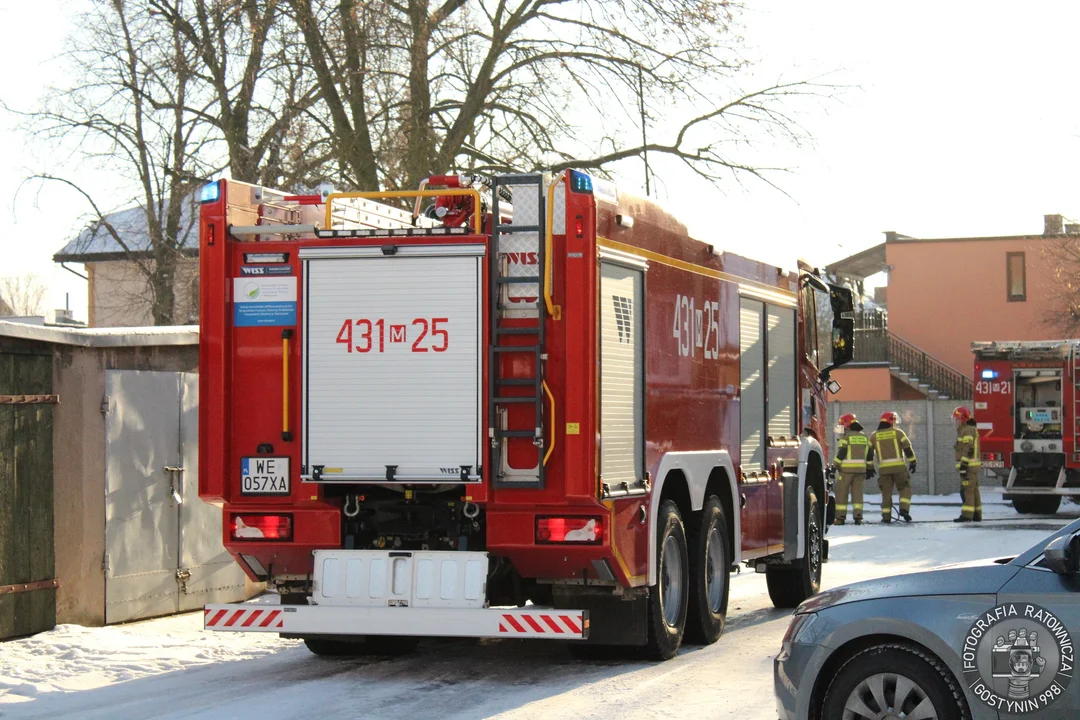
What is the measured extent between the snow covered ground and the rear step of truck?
0.37 m

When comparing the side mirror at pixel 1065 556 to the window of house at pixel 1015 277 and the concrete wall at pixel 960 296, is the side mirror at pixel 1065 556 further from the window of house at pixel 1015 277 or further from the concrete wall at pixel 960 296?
the window of house at pixel 1015 277

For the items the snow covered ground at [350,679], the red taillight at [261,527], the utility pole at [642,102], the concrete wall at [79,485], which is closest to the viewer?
the snow covered ground at [350,679]

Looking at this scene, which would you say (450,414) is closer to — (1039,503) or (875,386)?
(1039,503)

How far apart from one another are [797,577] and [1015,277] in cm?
3555

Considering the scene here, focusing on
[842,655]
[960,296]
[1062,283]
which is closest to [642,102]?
[842,655]

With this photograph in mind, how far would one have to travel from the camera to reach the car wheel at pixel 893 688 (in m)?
6.05

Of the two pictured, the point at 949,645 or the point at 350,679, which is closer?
the point at 949,645

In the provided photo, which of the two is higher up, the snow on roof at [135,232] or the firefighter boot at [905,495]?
the snow on roof at [135,232]

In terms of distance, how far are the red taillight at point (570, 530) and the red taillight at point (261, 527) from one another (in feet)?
5.15

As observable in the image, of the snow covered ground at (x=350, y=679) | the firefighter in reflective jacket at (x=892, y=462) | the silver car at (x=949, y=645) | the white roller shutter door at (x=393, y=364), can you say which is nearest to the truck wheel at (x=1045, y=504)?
the firefighter in reflective jacket at (x=892, y=462)

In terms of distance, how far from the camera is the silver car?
19.2 feet

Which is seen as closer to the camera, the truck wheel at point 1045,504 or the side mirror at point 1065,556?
the side mirror at point 1065,556

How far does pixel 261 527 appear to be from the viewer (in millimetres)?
9023

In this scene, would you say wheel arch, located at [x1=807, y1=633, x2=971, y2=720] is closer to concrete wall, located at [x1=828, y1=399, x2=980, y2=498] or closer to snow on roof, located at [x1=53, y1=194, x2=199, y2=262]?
snow on roof, located at [x1=53, y1=194, x2=199, y2=262]
